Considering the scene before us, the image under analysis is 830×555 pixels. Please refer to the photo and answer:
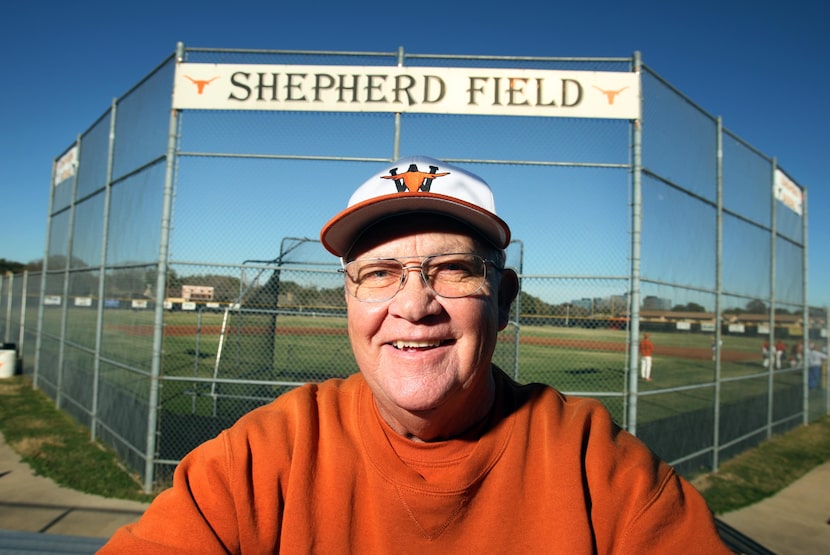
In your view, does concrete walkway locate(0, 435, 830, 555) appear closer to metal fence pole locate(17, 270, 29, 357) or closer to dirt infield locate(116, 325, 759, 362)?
dirt infield locate(116, 325, 759, 362)

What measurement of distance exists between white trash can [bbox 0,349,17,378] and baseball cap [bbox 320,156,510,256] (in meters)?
14.3

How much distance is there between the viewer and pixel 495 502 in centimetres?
116

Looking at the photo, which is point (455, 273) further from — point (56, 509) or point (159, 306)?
point (56, 509)

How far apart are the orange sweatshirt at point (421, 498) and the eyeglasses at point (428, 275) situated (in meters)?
0.33

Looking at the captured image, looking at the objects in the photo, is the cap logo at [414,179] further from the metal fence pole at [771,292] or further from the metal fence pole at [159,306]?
the metal fence pole at [771,292]

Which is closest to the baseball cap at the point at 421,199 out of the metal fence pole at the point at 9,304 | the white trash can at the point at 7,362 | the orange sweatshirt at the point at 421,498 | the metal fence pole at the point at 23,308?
the orange sweatshirt at the point at 421,498

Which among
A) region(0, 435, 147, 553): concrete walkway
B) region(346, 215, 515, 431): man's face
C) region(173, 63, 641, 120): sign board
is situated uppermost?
region(173, 63, 641, 120): sign board

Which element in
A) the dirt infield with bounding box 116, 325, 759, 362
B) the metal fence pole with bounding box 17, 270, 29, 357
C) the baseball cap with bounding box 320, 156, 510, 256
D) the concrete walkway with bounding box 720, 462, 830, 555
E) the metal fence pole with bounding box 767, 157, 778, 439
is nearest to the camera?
the baseball cap with bounding box 320, 156, 510, 256

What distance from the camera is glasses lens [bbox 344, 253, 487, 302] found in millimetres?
1247

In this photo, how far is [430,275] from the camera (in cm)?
125

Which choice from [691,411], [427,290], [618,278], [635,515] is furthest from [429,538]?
[691,411]

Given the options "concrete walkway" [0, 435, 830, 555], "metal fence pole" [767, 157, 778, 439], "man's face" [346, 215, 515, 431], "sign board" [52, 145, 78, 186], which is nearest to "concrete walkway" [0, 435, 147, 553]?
"concrete walkway" [0, 435, 830, 555]

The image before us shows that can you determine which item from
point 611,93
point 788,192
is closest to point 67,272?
point 611,93

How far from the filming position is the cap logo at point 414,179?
1.26 m
